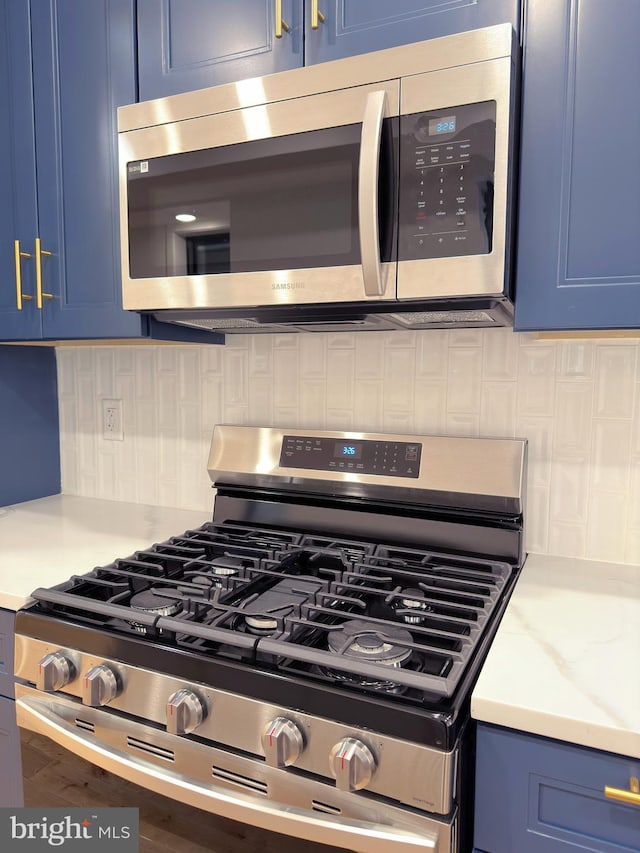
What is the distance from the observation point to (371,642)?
0.89 metres

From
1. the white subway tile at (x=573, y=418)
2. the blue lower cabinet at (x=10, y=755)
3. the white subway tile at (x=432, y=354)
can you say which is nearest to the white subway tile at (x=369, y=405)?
the white subway tile at (x=432, y=354)

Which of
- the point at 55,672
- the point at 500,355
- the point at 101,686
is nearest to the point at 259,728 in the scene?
the point at 101,686

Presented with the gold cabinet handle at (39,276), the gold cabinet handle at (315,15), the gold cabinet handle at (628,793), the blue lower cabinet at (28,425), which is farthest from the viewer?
the blue lower cabinet at (28,425)

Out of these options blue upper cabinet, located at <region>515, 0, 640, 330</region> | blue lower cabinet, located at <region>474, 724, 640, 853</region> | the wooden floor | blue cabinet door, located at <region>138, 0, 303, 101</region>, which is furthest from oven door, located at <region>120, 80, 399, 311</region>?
the wooden floor

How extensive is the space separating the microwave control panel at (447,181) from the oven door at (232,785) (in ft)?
2.67

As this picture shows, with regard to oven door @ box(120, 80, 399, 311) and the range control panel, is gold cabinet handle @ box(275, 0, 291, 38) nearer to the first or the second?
oven door @ box(120, 80, 399, 311)

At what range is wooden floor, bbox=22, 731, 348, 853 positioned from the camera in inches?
32.8

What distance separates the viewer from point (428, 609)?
41.9 inches

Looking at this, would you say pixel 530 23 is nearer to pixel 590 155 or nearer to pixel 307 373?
pixel 590 155

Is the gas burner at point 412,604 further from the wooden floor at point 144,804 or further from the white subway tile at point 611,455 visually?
the white subway tile at point 611,455

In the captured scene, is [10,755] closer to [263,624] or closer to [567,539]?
[263,624]

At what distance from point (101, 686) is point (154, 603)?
16 centimetres

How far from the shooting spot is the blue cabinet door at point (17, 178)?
1431 mm

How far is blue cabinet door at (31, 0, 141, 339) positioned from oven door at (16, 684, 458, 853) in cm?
80
